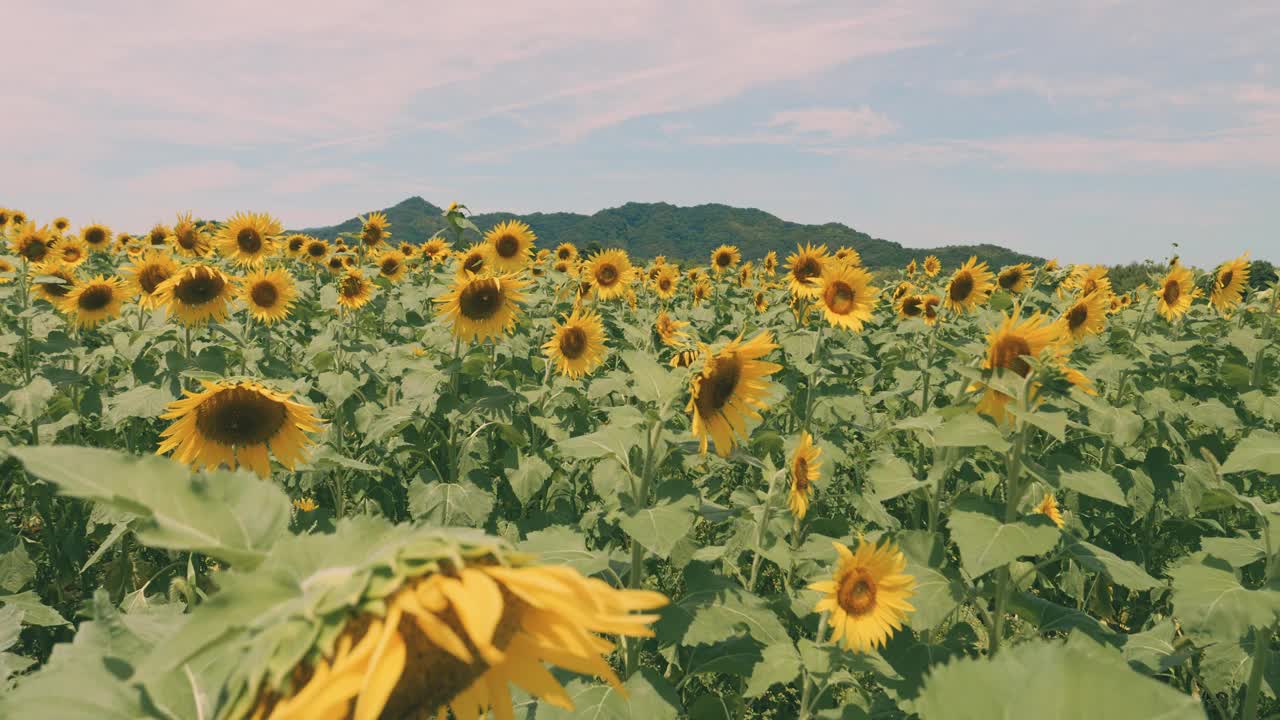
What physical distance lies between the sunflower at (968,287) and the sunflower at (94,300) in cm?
787

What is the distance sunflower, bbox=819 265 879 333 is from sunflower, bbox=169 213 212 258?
7.22m

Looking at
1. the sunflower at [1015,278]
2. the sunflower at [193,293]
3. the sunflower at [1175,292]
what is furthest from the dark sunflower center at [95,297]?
the sunflower at [1175,292]

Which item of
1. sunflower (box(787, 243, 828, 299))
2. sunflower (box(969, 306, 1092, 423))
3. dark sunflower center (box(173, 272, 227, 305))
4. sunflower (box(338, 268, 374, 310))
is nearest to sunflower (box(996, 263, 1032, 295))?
sunflower (box(787, 243, 828, 299))

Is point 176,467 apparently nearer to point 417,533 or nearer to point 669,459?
point 417,533

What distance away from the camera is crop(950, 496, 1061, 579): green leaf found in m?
2.41

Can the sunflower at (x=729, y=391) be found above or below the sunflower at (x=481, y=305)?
below

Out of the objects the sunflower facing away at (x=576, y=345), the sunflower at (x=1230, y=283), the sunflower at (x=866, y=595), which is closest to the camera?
the sunflower at (x=866, y=595)

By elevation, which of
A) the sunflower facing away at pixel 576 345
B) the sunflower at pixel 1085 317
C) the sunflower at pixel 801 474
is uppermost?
the sunflower at pixel 1085 317

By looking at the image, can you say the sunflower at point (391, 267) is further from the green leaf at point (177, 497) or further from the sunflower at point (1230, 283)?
the sunflower at point (1230, 283)

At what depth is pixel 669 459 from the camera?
3080 millimetres

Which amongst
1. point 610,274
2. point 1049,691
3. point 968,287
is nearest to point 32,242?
point 610,274

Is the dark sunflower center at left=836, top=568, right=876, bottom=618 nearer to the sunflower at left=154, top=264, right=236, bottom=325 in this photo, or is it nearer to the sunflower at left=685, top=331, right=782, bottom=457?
the sunflower at left=685, top=331, right=782, bottom=457

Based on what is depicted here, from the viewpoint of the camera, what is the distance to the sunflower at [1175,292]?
749 cm

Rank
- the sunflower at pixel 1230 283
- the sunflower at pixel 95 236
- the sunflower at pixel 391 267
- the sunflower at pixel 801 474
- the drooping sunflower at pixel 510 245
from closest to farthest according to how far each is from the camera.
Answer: the sunflower at pixel 801 474 → the drooping sunflower at pixel 510 245 → the sunflower at pixel 1230 283 → the sunflower at pixel 391 267 → the sunflower at pixel 95 236
